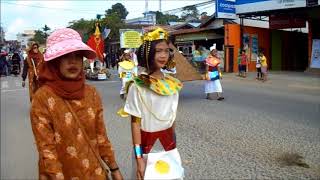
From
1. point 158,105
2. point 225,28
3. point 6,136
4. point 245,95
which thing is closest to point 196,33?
point 225,28

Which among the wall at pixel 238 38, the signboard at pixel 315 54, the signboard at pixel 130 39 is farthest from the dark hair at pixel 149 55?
the wall at pixel 238 38

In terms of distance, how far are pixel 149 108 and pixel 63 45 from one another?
0.83 metres

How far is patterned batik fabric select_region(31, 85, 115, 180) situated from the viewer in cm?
Result: 250

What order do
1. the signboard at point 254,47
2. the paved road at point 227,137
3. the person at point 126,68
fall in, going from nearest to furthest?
1. the paved road at point 227,137
2. the person at point 126,68
3. the signboard at point 254,47

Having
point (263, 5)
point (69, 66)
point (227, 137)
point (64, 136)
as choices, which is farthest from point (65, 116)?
point (263, 5)

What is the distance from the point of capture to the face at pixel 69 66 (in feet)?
8.73

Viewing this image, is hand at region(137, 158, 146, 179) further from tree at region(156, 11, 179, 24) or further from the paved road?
tree at region(156, 11, 179, 24)

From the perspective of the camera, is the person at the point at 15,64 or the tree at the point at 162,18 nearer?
the person at the point at 15,64

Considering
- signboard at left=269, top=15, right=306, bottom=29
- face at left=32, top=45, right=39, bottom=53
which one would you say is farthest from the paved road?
signboard at left=269, top=15, right=306, bottom=29

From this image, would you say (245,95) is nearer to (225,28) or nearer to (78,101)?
(78,101)

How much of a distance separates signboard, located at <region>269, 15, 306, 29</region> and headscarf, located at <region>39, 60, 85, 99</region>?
2374cm

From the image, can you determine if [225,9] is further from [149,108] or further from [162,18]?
[162,18]

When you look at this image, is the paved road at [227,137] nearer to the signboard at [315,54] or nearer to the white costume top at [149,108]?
the white costume top at [149,108]

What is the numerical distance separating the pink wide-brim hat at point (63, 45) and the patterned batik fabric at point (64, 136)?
0.20m
